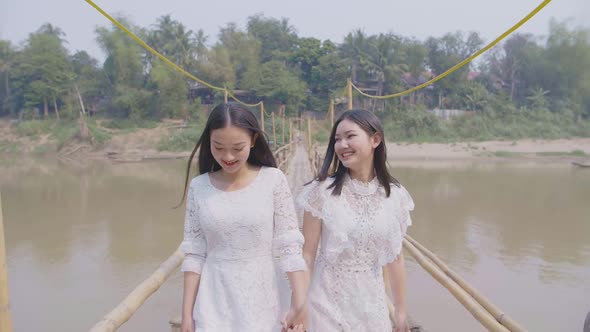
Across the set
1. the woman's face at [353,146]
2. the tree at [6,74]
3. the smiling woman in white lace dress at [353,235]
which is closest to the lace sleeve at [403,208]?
the smiling woman in white lace dress at [353,235]

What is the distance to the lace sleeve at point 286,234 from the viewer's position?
3.95ft

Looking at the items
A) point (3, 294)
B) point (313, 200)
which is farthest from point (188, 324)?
point (3, 294)

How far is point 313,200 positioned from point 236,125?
0.29 metres

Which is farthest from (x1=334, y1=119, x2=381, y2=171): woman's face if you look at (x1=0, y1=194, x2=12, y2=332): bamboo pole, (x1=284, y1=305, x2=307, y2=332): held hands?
(x1=0, y1=194, x2=12, y2=332): bamboo pole

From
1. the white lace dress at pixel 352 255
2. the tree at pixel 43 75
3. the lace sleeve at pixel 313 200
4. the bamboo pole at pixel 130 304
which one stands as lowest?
the bamboo pole at pixel 130 304

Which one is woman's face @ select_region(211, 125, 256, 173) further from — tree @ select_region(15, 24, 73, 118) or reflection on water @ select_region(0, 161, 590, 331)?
tree @ select_region(15, 24, 73, 118)

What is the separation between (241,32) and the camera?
29.6 meters

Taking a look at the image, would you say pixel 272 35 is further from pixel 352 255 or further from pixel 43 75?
pixel 352 255

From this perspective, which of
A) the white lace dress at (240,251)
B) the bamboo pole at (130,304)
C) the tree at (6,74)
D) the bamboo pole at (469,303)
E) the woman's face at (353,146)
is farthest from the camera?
the tree at (6,74)

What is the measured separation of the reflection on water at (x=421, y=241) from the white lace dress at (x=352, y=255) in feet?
10.1

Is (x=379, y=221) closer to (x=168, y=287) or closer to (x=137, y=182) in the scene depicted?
(x=168, y=287)

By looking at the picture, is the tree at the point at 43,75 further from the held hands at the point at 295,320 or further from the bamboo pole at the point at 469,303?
the held hands at the point at 295,320

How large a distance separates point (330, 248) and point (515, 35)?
99.0 feet

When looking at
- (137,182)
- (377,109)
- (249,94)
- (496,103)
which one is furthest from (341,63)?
(137,182)
